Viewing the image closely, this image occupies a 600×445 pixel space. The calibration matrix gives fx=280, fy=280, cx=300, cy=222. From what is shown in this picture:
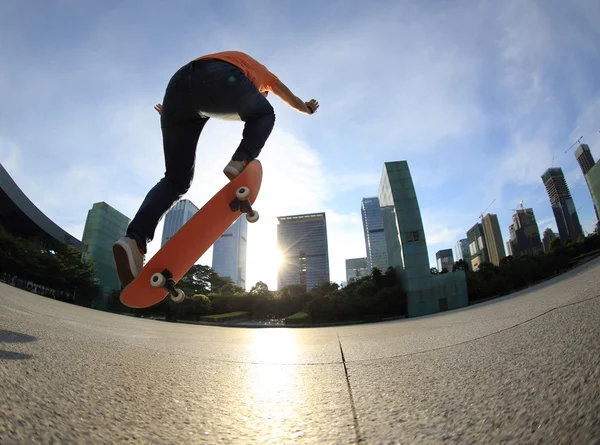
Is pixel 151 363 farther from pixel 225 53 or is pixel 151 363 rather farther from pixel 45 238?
pixel 45 238

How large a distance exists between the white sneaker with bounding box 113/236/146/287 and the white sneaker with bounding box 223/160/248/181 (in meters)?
0.80

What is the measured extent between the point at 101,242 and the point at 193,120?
133 feet

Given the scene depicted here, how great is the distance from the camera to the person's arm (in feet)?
8.53

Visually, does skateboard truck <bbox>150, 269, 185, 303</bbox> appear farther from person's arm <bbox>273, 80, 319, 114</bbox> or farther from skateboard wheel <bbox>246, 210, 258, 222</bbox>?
person's arm <bbox>273, 80, 319, 114</bbox>

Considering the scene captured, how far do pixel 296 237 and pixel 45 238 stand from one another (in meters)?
83.8

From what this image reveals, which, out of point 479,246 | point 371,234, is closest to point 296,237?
point 371,234

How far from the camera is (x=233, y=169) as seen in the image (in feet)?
6.72

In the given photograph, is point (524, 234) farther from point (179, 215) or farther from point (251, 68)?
point (251, 68)

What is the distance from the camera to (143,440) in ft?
1.61

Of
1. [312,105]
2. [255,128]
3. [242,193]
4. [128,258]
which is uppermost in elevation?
[312,105]

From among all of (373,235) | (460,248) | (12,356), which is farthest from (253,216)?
(460,248)

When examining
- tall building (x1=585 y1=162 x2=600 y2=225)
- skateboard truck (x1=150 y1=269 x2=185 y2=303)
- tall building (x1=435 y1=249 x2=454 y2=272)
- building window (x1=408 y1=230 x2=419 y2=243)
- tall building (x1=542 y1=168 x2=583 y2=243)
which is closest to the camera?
skateboard truck (x1=150 y1=269 x2=185 y2=303)

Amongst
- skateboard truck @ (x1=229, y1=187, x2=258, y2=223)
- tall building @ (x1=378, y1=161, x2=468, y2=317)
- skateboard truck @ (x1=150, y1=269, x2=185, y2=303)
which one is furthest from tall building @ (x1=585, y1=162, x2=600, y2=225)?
skateboard truck @ (x1=150, y1=269, x2=185, y2=303)

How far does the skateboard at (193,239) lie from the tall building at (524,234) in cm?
12156
